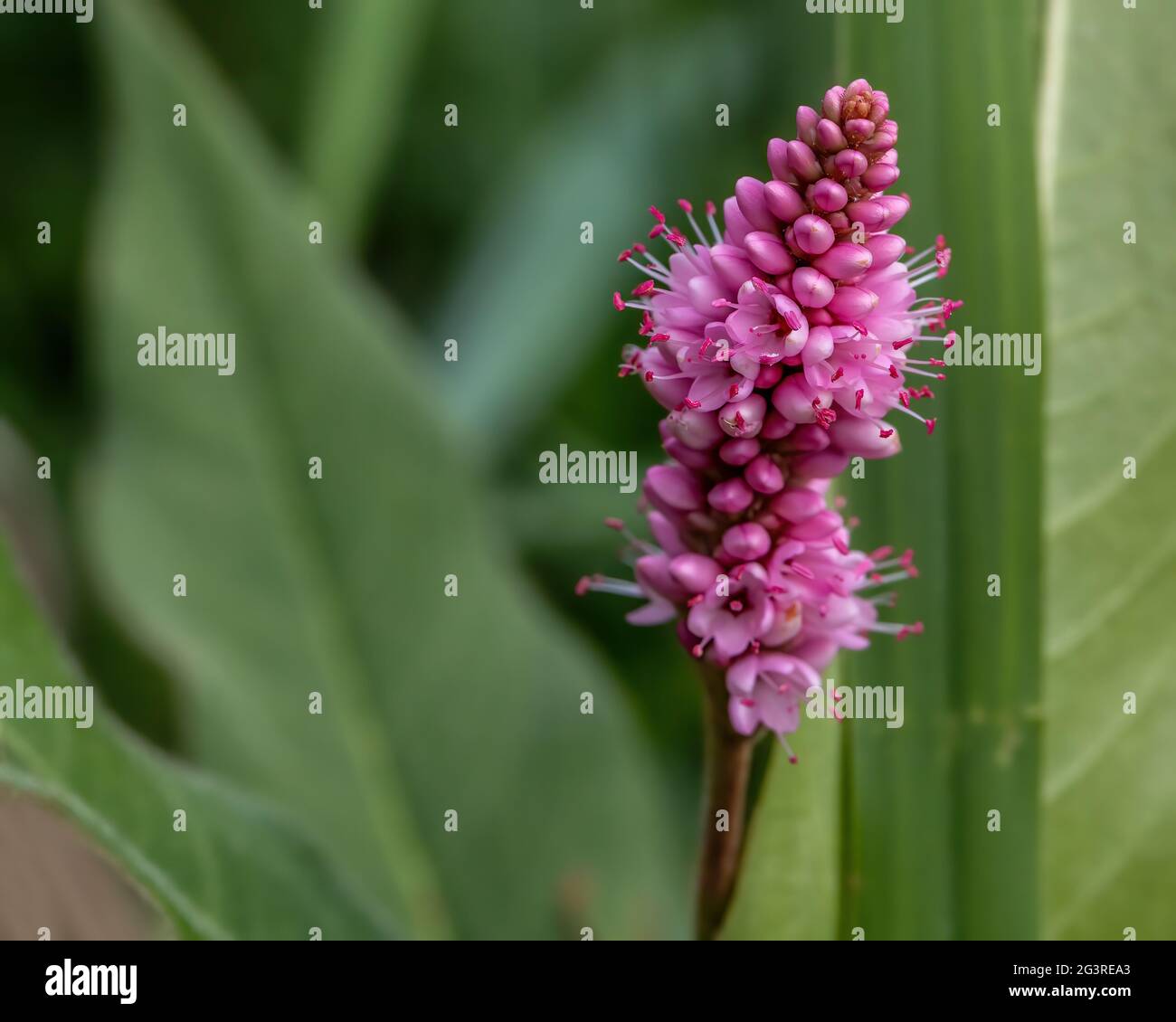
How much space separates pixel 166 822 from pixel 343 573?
1.54ft

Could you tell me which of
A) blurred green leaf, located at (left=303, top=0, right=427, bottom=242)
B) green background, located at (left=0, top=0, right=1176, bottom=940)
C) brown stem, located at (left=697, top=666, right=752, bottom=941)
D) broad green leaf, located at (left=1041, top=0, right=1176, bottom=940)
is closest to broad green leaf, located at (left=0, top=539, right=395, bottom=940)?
green background, located at (left=0, top=0, right=1176, bottom=940)

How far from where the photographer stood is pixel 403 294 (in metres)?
1.96

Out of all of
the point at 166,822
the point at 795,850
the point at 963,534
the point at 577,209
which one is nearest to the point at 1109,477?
the point at 963,534

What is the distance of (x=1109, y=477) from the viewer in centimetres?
86

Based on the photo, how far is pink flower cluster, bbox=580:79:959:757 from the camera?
60 centimetres

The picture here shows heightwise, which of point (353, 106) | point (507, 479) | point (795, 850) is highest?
point (353, 106)

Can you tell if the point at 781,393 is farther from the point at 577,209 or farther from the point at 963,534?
the point at 577,209

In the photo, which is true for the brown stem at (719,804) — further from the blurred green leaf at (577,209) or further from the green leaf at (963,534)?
the blurred green leaf at (577,209)

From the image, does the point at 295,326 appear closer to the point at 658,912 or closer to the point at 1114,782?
the point at 658,912

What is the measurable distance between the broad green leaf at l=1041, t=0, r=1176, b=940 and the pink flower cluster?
19cm

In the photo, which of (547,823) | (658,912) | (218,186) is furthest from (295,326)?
(658,912)

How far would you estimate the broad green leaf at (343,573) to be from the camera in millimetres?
1188

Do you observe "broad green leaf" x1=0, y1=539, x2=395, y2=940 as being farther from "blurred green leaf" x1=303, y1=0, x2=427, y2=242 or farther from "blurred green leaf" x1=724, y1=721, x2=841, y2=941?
"blurred green leaf" x1=303, y1=0, x2=427, y2=242

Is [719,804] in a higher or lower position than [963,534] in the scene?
lower
